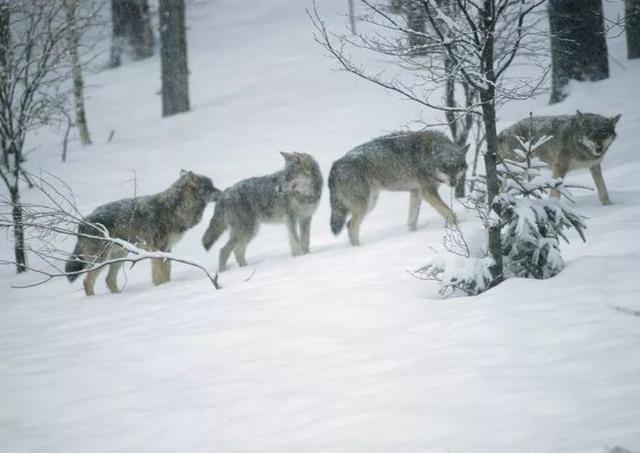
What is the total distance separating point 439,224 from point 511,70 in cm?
883

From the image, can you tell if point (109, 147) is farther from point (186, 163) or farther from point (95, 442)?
point (95, 442)

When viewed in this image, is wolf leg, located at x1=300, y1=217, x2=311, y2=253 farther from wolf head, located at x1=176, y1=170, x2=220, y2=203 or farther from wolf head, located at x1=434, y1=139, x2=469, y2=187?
wolf head, located at x1=434, y1=139, x2=469, y2=187

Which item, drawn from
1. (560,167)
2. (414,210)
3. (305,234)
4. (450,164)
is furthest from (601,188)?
(305,234)

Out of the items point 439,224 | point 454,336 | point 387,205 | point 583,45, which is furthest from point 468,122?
point 454,336

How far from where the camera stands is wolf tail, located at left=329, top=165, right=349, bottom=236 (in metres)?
8.95

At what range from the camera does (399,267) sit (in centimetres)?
624

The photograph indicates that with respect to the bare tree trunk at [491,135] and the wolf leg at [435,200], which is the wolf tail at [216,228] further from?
the bare tree trunk at [491,135]

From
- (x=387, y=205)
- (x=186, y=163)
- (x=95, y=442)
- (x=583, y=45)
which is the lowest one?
(x=95, y=442)

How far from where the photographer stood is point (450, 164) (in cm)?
885

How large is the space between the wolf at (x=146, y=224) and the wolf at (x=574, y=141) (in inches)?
184

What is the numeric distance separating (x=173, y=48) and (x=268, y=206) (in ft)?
32.7

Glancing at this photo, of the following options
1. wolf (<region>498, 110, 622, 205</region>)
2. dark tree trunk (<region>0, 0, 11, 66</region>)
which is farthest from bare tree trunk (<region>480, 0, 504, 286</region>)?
dark tree trunk (<region>0, 0, 11, 66</region>)

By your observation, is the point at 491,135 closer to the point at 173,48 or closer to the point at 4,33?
the point at 4,33

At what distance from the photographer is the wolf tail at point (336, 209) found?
895 centimetres
